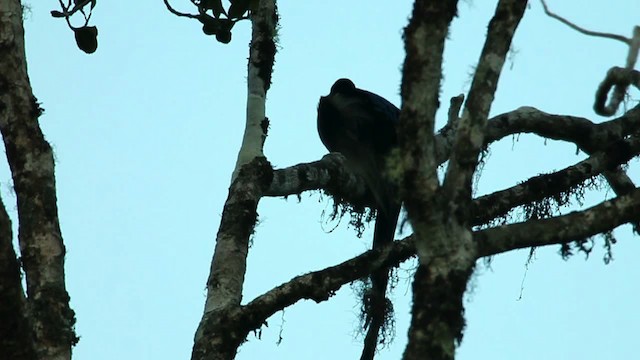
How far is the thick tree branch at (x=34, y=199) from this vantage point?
418 cm

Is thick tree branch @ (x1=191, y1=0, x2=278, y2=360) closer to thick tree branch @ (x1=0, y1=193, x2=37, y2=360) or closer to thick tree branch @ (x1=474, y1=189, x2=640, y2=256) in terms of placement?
thick tree branch @ (x1=0, y1=193, x2=37, y2=360)

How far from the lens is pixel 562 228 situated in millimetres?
3621

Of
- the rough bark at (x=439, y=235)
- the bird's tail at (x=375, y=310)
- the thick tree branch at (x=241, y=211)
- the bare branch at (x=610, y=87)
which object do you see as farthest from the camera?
the bird's tail at (x=375, y=310)

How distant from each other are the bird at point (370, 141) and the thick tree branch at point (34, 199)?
73.3 inches

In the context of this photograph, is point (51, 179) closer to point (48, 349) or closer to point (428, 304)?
point (48, 349)

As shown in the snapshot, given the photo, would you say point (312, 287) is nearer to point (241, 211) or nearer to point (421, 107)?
point (241, 211)

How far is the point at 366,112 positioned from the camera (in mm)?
7066

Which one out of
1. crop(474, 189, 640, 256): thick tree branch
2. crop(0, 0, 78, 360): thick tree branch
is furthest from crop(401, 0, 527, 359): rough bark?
crop(0, 0, 78, 360): thick tree branch

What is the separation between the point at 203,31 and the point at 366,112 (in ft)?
4.32

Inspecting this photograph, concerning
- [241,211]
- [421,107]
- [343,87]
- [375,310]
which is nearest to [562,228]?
[421,107]

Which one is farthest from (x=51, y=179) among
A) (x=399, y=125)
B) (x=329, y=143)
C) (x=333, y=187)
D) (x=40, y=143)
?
(x=329, y=143)

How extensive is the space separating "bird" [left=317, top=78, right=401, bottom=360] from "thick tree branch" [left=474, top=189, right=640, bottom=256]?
6.96 ft

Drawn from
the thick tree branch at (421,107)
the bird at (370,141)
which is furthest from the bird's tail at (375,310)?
the thick tree branch at (421,107)

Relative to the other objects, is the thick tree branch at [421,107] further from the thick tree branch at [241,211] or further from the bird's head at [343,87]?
the bird's head at [343,87]
